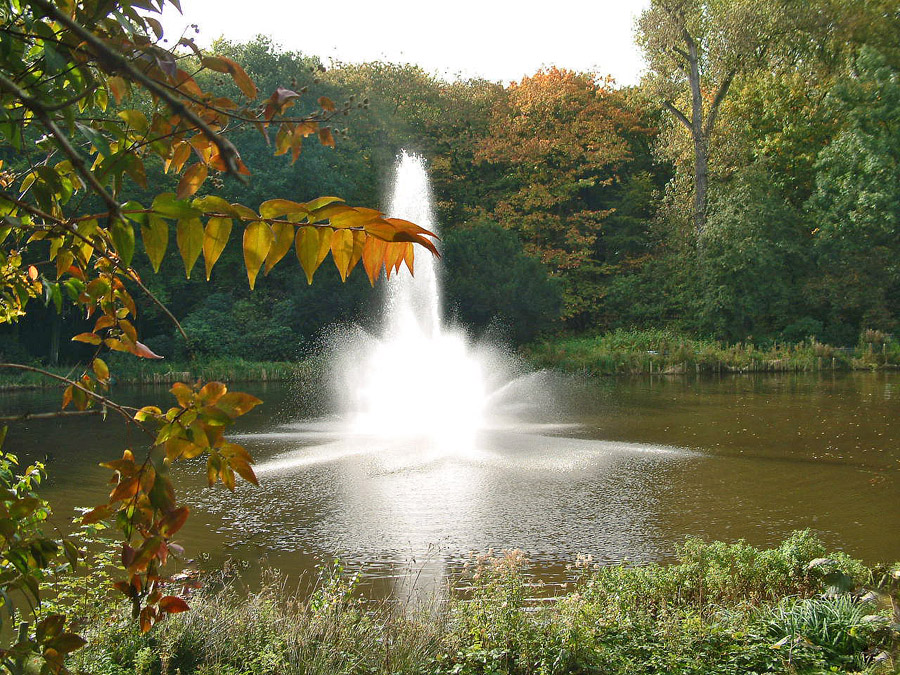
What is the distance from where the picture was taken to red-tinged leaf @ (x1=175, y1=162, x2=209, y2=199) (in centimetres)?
120

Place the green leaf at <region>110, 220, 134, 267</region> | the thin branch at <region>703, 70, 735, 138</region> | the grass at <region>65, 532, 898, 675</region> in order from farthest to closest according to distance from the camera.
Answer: the thin branch at <region>703, 70, 735, 138</region>, the grass at <region>65, 532, 898, 675</region>, the green leaf at <region>110, 220, 134, 267</region>

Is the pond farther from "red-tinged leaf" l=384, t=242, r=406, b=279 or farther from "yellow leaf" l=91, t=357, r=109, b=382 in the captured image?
"red-tinged leaf" l=384, t=242, r=406, b=279

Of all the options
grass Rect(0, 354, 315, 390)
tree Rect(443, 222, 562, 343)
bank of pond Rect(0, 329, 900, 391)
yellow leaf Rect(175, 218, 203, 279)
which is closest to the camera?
yellow leaf Rect(175, 218, 203, 279)

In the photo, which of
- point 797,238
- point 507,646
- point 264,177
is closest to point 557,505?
point 507,646

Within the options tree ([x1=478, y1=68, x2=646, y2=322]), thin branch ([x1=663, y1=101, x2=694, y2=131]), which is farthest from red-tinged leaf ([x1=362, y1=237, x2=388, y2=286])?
thin branch ([x1=663, y1=101, x2=694, y2=131])

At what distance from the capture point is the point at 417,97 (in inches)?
1361

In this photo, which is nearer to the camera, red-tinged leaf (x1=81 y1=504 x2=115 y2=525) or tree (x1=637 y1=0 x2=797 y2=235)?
red-tinged leaf (x1=81 y1=504 x2=115 y2=525)

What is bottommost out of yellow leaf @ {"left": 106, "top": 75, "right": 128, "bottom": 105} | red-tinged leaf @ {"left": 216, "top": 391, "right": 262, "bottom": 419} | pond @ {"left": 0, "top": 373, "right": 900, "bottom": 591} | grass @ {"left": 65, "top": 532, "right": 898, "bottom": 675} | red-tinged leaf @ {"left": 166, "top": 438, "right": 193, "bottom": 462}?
pond @ {"left": 0, "top": 373, "right": 900, "bottom": 591}

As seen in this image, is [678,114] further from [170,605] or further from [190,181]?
[170,605]

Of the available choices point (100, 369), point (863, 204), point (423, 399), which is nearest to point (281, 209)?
point (100, 369)

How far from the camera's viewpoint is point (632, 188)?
112 feet

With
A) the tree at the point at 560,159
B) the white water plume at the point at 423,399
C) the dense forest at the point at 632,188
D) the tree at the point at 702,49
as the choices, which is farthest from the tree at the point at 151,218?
the tree at the point at 560,159

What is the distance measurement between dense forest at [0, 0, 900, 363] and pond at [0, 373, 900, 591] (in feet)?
39.3

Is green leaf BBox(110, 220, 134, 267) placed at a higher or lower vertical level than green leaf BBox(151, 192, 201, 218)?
lower
